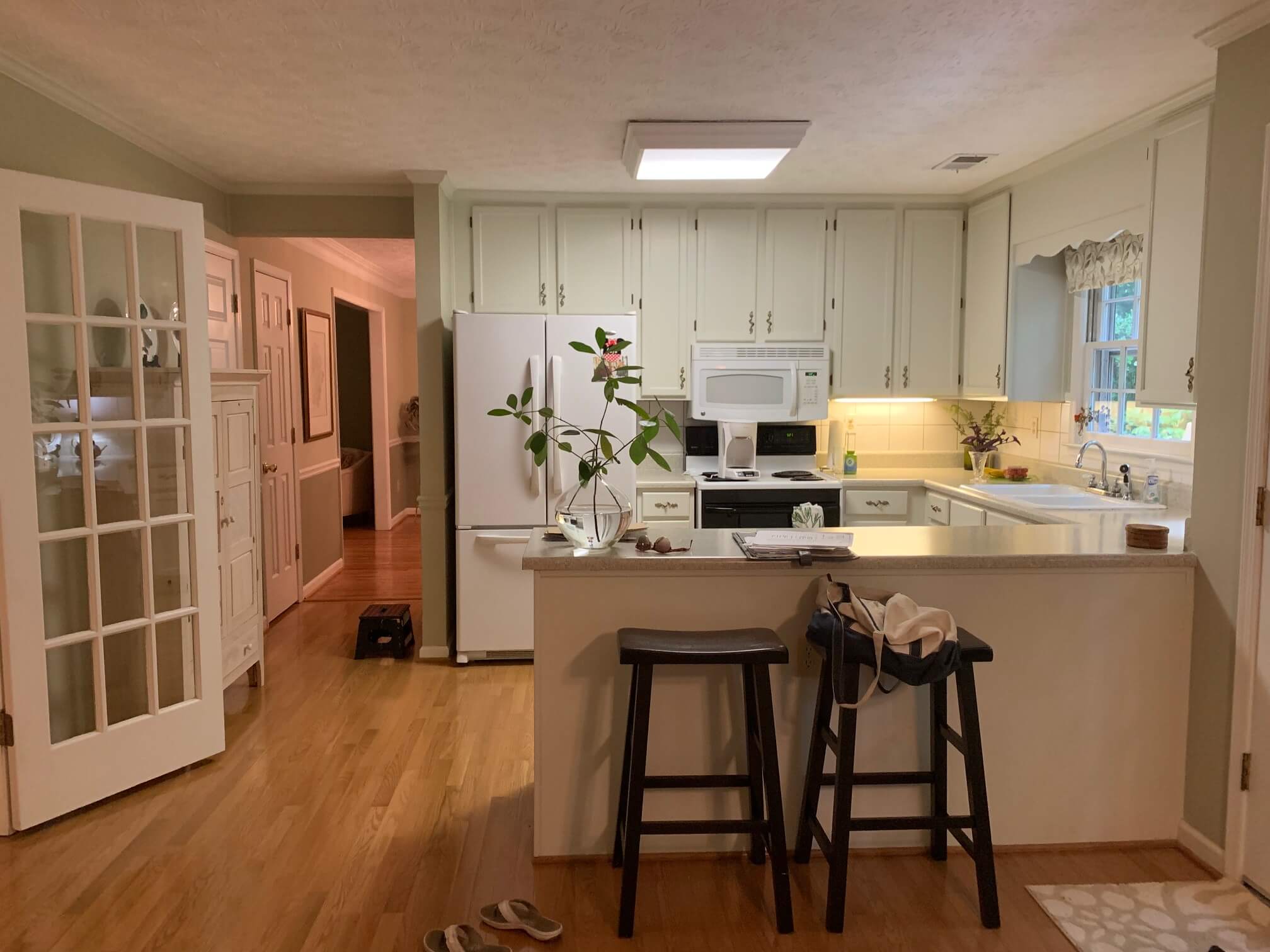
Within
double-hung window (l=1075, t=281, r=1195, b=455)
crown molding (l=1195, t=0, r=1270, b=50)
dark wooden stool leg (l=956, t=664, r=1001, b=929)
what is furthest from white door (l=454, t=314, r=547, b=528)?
crown molding (l=1195, t=0, r=1270, b=50)

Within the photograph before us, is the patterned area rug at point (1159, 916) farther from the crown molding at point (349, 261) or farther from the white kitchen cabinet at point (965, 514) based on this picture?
the crown molding at point (349, 261)

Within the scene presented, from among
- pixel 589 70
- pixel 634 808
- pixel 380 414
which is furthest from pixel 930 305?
pixel 380 414

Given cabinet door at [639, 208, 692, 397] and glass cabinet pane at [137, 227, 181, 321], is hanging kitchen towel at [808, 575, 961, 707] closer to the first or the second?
glass cabinet pane at [137, 227, 181, 321]

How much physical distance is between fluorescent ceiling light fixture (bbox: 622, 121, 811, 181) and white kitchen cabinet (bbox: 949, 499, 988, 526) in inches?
71.5

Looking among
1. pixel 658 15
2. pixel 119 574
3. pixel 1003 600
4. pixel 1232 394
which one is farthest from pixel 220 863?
pixel 1232 394

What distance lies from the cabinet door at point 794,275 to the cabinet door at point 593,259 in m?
0.74

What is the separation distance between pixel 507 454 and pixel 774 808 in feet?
8.08

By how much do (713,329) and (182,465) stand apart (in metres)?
2.74

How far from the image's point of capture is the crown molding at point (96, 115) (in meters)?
2.86

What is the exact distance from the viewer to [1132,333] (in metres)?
4.13

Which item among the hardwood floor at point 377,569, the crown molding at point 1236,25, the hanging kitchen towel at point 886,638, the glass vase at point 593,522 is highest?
the crown molding at point 1236,25

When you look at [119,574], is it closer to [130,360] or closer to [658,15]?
[130,360]

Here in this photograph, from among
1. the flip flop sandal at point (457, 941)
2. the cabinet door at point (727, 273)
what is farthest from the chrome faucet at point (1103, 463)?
the flip flop sandal at point (457, 941)

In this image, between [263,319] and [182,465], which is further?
[263,319]
